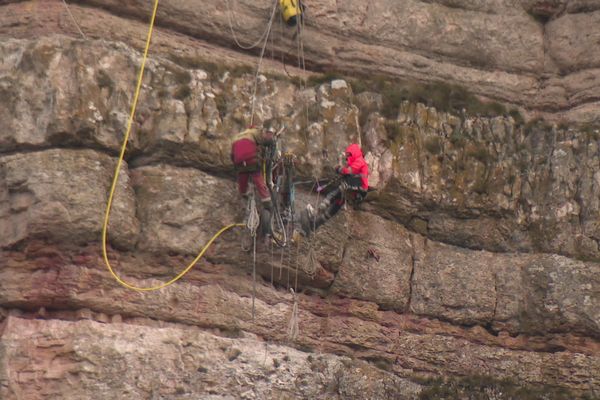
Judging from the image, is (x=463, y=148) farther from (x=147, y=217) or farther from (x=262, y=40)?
(x=147, y=217)

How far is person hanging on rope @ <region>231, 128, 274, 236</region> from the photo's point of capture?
21672 millimetres

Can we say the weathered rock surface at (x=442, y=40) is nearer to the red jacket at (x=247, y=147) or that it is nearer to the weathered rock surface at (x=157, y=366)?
the red jacket at (x=247, y=147)

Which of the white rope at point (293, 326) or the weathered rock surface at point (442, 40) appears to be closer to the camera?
the white rope at point (293, 326)

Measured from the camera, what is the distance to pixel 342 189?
22969mm

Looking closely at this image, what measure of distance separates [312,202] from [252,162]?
1850 mm

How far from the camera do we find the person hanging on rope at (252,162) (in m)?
21.7

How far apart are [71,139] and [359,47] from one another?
6709 millimetres

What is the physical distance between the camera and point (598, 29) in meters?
27.0

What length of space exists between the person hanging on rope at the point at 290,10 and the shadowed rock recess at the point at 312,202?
32 cm

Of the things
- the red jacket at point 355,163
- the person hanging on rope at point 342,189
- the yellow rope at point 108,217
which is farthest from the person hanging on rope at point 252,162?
the red jacket at point 355,163

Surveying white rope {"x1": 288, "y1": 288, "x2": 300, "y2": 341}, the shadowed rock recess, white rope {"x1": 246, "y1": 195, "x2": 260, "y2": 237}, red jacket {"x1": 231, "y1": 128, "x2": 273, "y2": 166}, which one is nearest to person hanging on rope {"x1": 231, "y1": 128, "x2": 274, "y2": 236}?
red jacket {"x1": 231, "y1": 128, "x2": 273, "y2": 166}

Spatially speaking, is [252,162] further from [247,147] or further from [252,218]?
[252,218]

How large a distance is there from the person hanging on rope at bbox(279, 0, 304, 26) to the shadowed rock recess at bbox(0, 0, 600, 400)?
0.32 meters

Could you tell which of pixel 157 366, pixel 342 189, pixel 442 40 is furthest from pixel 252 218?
pixel 442 40
